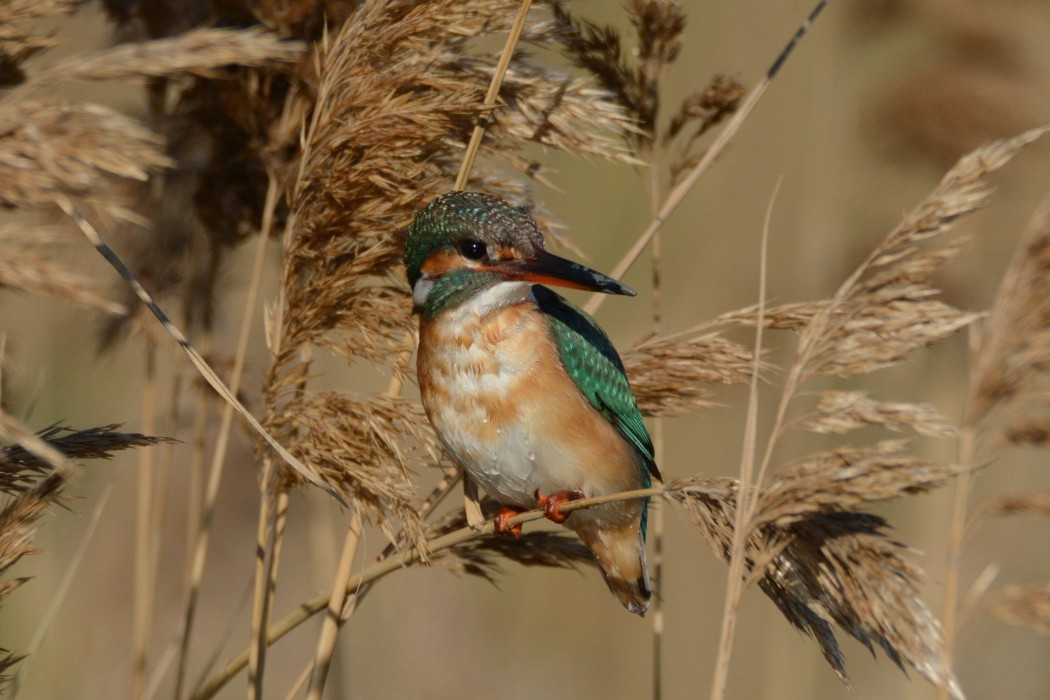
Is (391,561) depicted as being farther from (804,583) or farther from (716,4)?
(716,4)

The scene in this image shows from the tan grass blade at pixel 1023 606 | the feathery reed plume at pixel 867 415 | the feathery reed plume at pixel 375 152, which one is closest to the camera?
the tan grass blade at pixel 1023 606

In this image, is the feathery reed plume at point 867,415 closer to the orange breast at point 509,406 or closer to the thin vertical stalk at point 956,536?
the thin vertical stalk at point 956,536

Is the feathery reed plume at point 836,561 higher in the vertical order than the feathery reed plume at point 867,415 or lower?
lower

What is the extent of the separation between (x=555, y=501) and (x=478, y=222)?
0.62 meters

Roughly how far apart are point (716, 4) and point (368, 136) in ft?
9.18

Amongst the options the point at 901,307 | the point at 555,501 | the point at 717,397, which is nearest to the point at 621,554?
the point at 555,501

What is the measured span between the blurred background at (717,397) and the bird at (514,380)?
1.15m

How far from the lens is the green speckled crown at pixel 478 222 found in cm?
232

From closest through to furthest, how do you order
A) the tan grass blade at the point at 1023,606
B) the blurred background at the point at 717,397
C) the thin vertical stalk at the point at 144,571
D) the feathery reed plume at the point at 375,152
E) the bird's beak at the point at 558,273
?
the tan grass blade at the point at 1023,606 → the bird's beak at the point at 558,273 → the feathery reed plume at the point at 375,152 → the thin vertical stalk at the point at 144,571 → the blurred background at the point at 717,397

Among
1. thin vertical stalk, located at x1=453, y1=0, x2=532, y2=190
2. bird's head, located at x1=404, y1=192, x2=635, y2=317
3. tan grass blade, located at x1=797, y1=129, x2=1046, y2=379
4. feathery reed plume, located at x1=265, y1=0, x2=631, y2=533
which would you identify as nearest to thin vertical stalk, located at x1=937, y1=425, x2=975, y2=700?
tan grass blade, located at x1=797, y1=129, x2=1046, y2=379

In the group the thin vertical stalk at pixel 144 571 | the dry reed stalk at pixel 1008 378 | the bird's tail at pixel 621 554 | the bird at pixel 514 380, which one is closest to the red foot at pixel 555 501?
the bird at pixel 514 380

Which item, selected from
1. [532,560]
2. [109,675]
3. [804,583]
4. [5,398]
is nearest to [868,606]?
[804,583]

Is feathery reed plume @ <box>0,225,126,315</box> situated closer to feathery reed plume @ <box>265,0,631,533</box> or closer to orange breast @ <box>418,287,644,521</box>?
feathery reed plume @ <box>265,0,631,533</box>

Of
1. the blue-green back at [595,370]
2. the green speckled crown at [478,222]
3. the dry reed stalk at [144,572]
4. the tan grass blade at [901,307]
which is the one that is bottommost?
the dry reed stalk at [144,572]
